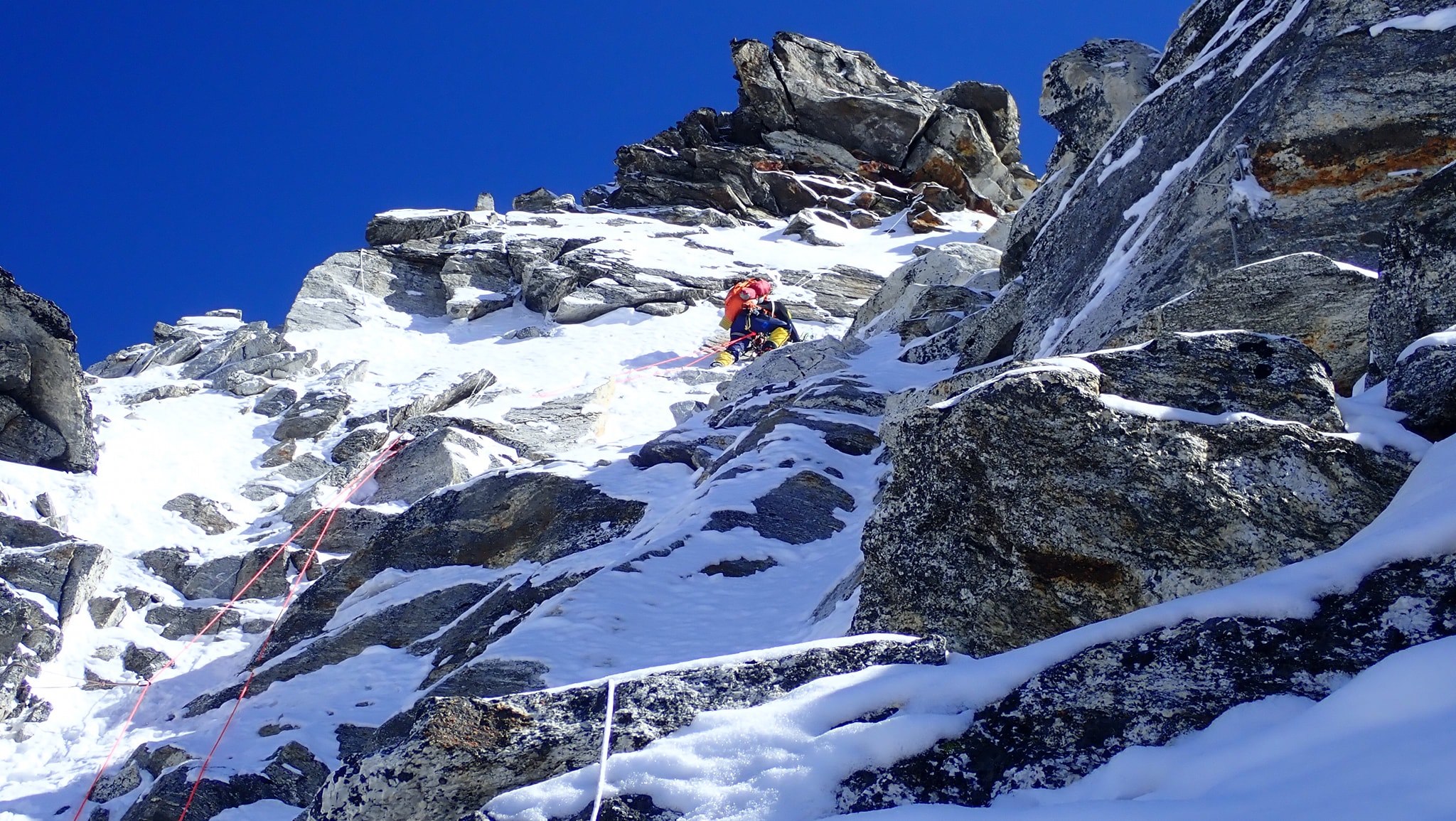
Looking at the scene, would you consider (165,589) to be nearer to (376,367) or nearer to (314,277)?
(376,367)

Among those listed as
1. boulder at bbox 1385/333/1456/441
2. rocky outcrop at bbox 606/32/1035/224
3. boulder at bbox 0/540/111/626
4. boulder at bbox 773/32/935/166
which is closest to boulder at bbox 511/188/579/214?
rocky outcrop at bbox 606/32/1035/224

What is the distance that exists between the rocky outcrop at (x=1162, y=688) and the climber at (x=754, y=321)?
67.0ft

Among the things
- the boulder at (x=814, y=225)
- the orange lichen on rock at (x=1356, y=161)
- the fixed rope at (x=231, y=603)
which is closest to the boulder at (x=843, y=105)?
the boulder at (x=814, y=225)

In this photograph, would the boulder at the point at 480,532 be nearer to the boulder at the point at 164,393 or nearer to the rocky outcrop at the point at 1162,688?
the rocky outcrop at the point at 1162,688

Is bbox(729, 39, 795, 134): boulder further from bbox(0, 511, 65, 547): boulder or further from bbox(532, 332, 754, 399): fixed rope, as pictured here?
bbox(0, 511, 65, 547): boulder

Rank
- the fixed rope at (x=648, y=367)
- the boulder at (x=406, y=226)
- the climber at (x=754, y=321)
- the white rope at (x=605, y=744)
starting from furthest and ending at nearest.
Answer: the boulder at (x=406, y=226)
the climber at (x=754, y=321)
the fixed rope at (x=648, y=367)
the white rope at (x=605, y=744)

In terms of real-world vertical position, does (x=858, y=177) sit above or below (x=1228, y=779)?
above

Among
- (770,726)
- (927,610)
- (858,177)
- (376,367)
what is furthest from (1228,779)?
(858,177)

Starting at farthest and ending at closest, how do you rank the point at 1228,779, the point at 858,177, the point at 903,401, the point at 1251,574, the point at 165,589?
the point at 858,177
the point at 165,589
the point at 903,401
the point at 1251,574
the point at 1228,779

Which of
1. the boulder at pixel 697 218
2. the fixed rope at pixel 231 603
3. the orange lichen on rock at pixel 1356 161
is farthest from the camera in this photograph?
the boulder at pixel 697 218

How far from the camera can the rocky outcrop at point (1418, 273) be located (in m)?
5.14

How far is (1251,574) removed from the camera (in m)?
4.43

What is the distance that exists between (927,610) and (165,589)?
46.1 ft

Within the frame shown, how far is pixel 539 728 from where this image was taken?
367cm
